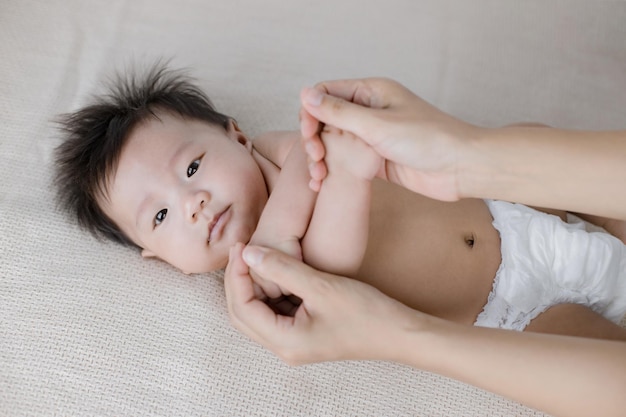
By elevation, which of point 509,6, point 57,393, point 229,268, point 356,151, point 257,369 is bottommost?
point 57,393

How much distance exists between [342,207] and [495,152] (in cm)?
27

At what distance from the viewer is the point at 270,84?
1.79 meters

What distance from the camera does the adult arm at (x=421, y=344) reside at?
104 cm

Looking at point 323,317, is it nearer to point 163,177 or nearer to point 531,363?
point 531,363

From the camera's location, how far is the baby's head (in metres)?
1.31

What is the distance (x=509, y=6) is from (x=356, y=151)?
1019 millimetres

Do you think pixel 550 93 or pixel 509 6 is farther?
pixel 509 6

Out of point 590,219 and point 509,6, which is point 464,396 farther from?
point 509,6

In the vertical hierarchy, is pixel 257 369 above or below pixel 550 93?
below

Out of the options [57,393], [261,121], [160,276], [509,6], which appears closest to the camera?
[57,393]

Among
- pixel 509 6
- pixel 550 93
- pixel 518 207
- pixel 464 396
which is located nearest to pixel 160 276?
pixel 464 396

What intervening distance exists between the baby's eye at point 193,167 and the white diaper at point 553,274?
633mm

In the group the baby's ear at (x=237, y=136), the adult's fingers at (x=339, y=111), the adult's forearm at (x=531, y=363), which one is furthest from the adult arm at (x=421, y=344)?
the baby's ear at (x=237, y=136)

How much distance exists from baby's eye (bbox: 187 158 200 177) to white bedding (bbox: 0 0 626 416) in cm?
20
